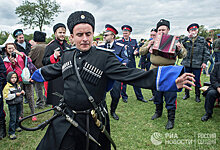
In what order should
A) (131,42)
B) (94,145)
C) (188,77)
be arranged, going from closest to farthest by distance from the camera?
(188,77), (94,145), (131,42)

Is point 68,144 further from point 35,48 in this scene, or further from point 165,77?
point 35,48

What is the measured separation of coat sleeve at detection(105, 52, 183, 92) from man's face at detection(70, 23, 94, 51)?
395mm

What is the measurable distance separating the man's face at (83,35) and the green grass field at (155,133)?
2455 mm

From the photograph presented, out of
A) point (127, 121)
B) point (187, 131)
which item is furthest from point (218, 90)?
point (127, 121)

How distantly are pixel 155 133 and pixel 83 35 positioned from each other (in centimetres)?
Answer: 310

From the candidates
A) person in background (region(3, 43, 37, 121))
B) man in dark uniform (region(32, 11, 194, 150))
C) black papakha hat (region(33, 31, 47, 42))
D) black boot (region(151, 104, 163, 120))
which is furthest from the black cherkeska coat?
black papakha hat (region(33, 31, 47, 42))

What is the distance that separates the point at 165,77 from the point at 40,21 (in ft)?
144

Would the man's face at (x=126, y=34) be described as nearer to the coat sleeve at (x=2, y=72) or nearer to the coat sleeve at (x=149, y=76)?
the coat sleeve at (x=2, y=72)

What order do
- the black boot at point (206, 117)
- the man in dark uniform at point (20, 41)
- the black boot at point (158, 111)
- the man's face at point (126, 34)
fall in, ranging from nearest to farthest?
the black boot at point (206, 117), the black boot at point (158, 111), the man in dark uniform at point (20, 41), the man's face at point (126, 34)

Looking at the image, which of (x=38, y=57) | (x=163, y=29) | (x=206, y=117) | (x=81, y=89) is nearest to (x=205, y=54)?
(x=206, y=117)

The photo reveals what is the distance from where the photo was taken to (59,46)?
13.5 ft

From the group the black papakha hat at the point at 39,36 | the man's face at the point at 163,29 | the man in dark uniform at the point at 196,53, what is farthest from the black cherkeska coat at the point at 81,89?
the man in dark uniform at the point at 196,53

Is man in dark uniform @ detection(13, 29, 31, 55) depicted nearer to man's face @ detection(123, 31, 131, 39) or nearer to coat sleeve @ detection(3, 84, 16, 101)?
coat sleeve @ detection(3, 84, 16, 101)

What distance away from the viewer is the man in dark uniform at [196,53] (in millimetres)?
5559
